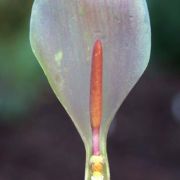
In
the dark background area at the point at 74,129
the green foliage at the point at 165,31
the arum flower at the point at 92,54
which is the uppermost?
the green foliage at the point at 165,31

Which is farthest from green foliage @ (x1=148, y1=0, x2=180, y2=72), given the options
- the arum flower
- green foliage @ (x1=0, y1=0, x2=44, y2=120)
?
the arum flower

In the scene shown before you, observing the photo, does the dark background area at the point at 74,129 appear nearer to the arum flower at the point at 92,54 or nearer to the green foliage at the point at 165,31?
the green foliage at the point at 165,31

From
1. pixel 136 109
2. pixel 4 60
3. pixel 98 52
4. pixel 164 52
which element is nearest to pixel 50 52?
pixel 98 52

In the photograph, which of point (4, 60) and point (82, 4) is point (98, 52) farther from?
point (4, 60)

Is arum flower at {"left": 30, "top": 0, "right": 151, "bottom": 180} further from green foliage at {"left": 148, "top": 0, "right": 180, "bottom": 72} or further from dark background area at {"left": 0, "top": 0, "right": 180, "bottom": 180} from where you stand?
green foliage at {"left": 148, "top": 0, "right": 180, "bottom": 72}

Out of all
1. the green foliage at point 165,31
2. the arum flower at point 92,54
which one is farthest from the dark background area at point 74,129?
the arum flower at point 92,54

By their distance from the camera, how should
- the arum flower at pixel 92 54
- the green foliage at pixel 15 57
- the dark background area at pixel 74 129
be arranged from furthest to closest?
the dark background area at pixel 74 129 → the green foliage at pixel 15 57 → the arum flower at pixel 92 54

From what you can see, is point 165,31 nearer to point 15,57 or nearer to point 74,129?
point 74,129
